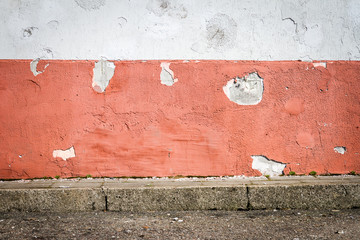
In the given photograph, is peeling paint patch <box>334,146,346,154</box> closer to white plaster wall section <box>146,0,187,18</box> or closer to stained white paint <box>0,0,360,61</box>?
stained white paint <box>0,0,360,61</box>

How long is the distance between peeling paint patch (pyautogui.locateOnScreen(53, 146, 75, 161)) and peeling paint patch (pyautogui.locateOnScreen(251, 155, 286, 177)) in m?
2.19

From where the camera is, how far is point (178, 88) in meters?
3.91

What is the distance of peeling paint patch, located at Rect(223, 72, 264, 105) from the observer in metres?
3.92

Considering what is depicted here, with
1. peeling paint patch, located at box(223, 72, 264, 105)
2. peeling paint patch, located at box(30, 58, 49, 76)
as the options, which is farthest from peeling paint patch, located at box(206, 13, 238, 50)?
peeling paint patch, located at box(30, 58, 49, 76)

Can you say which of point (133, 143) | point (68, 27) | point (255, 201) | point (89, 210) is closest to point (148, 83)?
point (133, 143)

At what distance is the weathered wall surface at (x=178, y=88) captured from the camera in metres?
3.86

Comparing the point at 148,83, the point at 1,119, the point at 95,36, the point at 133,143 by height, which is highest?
the point at 95,36

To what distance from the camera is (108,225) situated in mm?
3086

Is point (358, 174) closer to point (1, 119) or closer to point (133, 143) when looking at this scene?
point (133, 143)

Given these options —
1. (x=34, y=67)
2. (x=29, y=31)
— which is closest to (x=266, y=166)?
(x=34, y=67)

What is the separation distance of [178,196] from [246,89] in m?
1.51

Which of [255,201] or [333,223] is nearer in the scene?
[333,223]

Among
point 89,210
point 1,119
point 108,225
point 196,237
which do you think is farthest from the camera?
point 1,119

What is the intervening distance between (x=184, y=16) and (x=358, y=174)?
2905 millimetres
